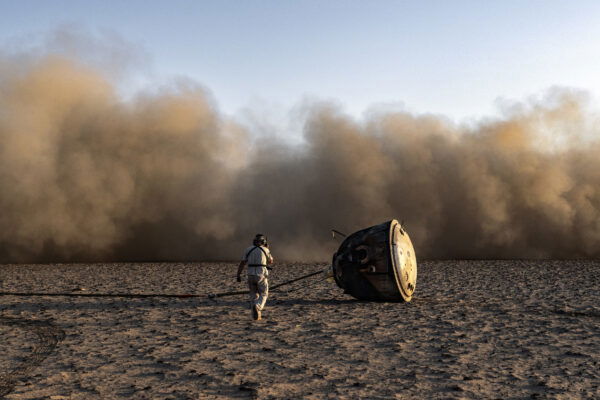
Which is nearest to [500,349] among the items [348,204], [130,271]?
[130,271]

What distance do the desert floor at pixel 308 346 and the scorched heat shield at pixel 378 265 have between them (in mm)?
327

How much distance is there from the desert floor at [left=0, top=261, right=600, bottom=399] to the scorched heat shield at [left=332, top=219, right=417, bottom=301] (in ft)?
1.07

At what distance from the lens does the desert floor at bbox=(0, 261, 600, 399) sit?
18.4ft

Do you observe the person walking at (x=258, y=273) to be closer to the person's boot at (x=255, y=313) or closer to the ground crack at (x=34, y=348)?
the person's boot at (x=255, y=313)

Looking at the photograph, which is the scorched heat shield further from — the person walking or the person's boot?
the person's boot

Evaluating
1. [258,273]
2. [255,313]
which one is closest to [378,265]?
[258,273]

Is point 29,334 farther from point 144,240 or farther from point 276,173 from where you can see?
point 276,173

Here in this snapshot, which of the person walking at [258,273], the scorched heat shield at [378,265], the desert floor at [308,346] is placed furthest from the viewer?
the scorched heat shield at [378,265]

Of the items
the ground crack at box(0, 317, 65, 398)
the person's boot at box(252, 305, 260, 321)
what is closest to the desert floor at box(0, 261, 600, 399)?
the ground crack at box(0, 317, 65, 398)

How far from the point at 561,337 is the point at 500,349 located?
131cm

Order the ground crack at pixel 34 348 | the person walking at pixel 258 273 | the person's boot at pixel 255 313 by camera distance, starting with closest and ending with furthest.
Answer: the ground crack at pixel 34 348 → the person's boot at pixel 255 313 → the person walking at pixel 258 273

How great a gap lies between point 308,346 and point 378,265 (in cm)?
330

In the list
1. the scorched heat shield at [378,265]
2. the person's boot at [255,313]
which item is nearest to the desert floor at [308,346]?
the person's boot at [255,313]

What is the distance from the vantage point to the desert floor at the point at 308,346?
5.61 metres
